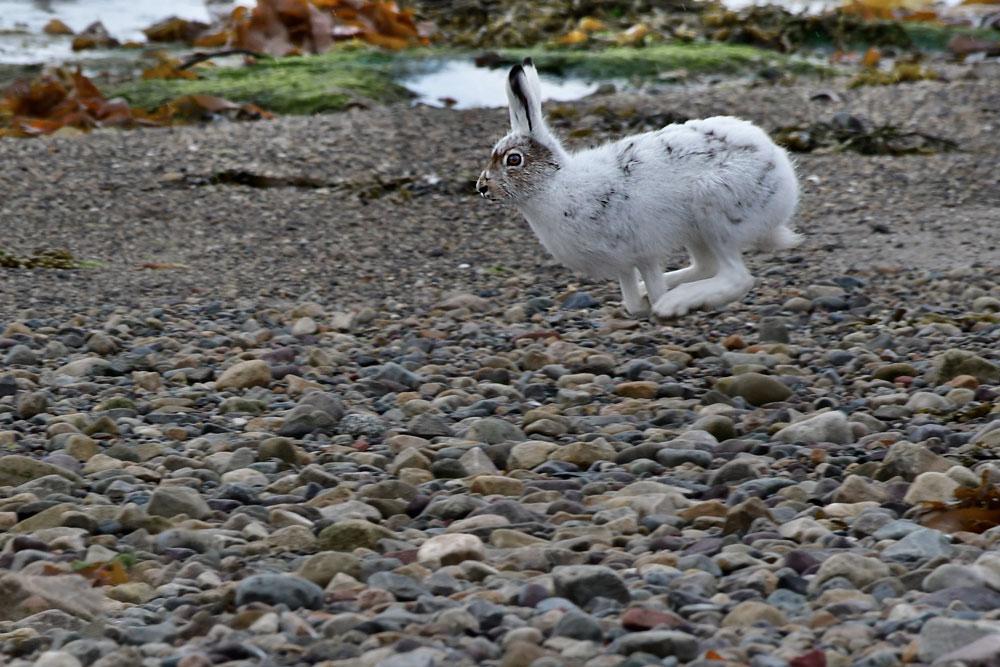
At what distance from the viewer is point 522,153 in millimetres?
6027

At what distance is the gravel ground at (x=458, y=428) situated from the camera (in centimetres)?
338

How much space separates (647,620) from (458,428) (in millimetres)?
2155

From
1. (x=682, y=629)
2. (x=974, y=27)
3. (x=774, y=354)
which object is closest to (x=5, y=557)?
(x=682, y=629)

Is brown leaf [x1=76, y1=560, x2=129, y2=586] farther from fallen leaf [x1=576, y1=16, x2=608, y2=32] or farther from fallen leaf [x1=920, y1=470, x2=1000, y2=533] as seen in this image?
fallen leaf [x1=576, y1=16, x2=608, y2=32]

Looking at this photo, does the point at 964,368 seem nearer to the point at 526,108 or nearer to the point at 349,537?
the point at 526,108

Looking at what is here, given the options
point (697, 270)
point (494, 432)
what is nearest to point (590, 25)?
point (697, 270)

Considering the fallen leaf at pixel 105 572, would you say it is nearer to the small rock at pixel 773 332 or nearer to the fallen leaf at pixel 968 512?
the fallen leaf at pixel 968 512

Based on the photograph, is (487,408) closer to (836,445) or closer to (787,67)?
(836,445)

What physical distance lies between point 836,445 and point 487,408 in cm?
133

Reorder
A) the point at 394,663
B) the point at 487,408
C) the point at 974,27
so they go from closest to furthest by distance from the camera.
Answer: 1. the point at 394,663
2. the point at 487,408
3. the point at 974,27

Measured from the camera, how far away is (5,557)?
4.01 m

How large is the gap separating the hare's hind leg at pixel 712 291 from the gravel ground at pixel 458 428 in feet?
0.98

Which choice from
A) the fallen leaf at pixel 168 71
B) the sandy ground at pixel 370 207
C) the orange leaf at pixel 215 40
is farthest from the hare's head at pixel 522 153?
the orange leaf at pixel 215 40

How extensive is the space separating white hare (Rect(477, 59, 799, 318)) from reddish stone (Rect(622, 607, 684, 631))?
2.75 meters
